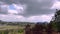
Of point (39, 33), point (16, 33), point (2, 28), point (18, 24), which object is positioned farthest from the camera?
point (2, 28)

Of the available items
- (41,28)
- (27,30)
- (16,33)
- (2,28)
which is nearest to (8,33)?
(16,33)

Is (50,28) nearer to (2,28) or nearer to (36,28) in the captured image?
(36,28)

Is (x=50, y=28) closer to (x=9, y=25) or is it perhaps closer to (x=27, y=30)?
(x=27, y=30)

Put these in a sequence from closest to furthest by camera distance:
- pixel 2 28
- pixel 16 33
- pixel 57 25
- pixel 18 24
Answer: pixel 57 25 < pixel 16 33 < pixel 18 24 < pixel 2 28

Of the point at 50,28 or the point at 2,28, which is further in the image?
the point at 2,28

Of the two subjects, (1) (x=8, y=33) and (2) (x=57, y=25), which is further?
(1) (x=8, y=33)

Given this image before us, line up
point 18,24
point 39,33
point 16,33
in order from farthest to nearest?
point 18,24
point 16,33
point 39,33

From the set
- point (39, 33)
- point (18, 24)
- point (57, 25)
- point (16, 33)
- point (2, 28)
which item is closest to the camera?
point (39, 33)

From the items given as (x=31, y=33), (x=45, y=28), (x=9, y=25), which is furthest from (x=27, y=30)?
(x=9, y=25)

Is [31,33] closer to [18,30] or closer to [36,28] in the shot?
[36,28]
